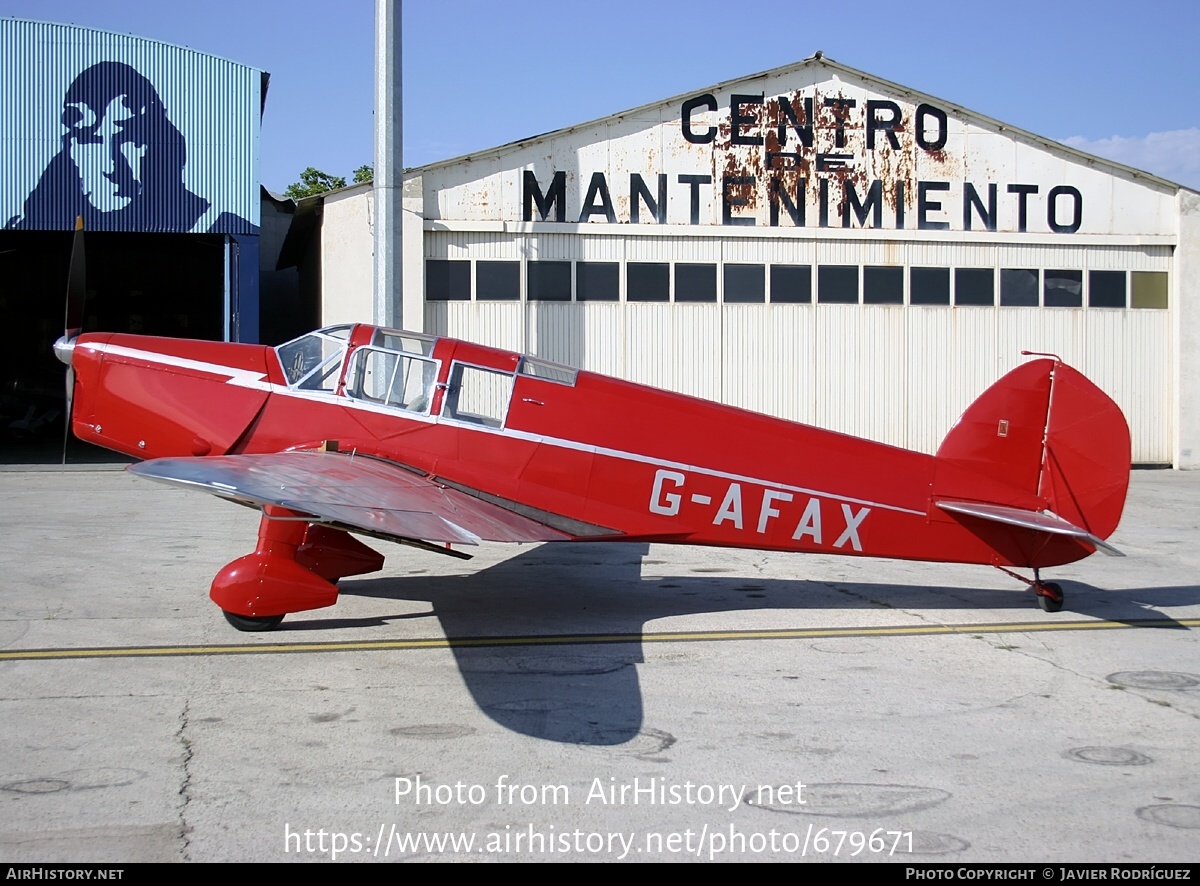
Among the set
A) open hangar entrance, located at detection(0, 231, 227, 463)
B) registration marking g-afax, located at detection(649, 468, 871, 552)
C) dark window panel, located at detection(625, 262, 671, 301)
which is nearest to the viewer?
registration marking g-afax, located at detection(649, 468, 871, 552)

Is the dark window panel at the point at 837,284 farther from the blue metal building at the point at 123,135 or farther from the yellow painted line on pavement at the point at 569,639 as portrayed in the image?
the yellow painted line on pavement at the point at 569,639

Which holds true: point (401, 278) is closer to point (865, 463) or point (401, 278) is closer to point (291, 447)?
point (291, 447)

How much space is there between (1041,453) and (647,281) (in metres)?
12.4

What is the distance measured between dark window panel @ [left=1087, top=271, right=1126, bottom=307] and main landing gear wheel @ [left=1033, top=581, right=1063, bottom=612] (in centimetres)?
1504

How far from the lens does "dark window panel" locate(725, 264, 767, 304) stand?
66.7ft

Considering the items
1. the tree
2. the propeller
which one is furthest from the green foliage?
the propeller

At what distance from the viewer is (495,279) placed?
19.7m

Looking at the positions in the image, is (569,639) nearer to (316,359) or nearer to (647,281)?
(316,359)

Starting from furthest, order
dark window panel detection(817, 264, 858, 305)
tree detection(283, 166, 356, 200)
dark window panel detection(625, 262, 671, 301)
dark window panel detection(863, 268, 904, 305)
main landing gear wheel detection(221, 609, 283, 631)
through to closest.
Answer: tree detection(283, 166, 356, 200)
dark window panel detection(863, 268, 904, 305)
dark window panel detection(817, 264, 858, 305)
dark window panel detection(625, 262, 671, 301)
main landing gear wheel detection(221, 609, 283, 631)

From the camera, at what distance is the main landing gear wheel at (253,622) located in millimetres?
7637

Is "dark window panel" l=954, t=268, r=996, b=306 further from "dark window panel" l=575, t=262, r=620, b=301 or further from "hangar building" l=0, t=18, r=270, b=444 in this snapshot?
"hangar building" l=0, t=18, r=270, b=444

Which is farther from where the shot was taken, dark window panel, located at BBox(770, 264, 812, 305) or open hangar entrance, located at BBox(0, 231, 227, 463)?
open hangar entrance, located at BBox(0, 231, 227, 463)

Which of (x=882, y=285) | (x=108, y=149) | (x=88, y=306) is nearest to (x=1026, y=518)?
(x=882, y=285)

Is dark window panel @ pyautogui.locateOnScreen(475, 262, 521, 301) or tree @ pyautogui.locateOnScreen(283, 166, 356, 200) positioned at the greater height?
tree @ pyautogui.locateOnScreen(283, 166, 356, 200)
